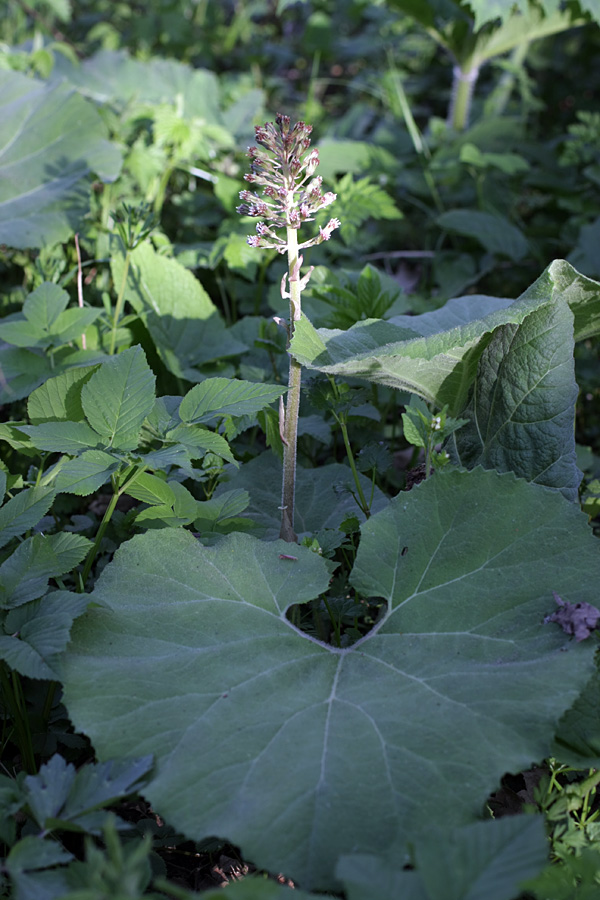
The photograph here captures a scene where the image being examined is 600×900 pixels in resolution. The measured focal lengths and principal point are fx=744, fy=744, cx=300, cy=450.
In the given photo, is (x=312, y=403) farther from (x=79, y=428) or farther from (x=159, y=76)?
(x=159, y=76)

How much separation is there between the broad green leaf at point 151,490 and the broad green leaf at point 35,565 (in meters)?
0.19

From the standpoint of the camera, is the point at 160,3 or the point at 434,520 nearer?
the point at 434,520

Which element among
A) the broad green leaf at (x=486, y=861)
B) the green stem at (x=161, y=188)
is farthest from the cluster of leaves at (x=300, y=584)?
the green stem at (x=161, y=188)

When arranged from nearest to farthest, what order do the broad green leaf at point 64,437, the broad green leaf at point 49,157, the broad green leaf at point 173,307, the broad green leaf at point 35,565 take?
the broad green leaf at point 35,565 → the broad green leaf at point 64,437 → the broad green leaf at point 173,307 → the broad green leaf at point 49,157

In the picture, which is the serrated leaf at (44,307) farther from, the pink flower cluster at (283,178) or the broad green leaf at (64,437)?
the pink flower cluster at (283,178)

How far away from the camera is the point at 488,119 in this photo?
13.8 feet

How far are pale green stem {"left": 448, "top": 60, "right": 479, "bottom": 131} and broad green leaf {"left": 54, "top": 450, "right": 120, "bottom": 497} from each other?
365 cm

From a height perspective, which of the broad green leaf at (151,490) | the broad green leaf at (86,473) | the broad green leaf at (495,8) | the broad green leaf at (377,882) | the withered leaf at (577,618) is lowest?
the broad green leaf at (377,882)

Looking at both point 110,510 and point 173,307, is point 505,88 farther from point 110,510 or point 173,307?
point 110,510

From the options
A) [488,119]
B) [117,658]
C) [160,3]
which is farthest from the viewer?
[160,3]

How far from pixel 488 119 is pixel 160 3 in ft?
10.9

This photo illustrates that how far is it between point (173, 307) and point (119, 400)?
3.43 ft

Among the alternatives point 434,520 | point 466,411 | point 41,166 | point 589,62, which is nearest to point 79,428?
point 434,520

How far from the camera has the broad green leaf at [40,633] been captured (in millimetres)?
1382
